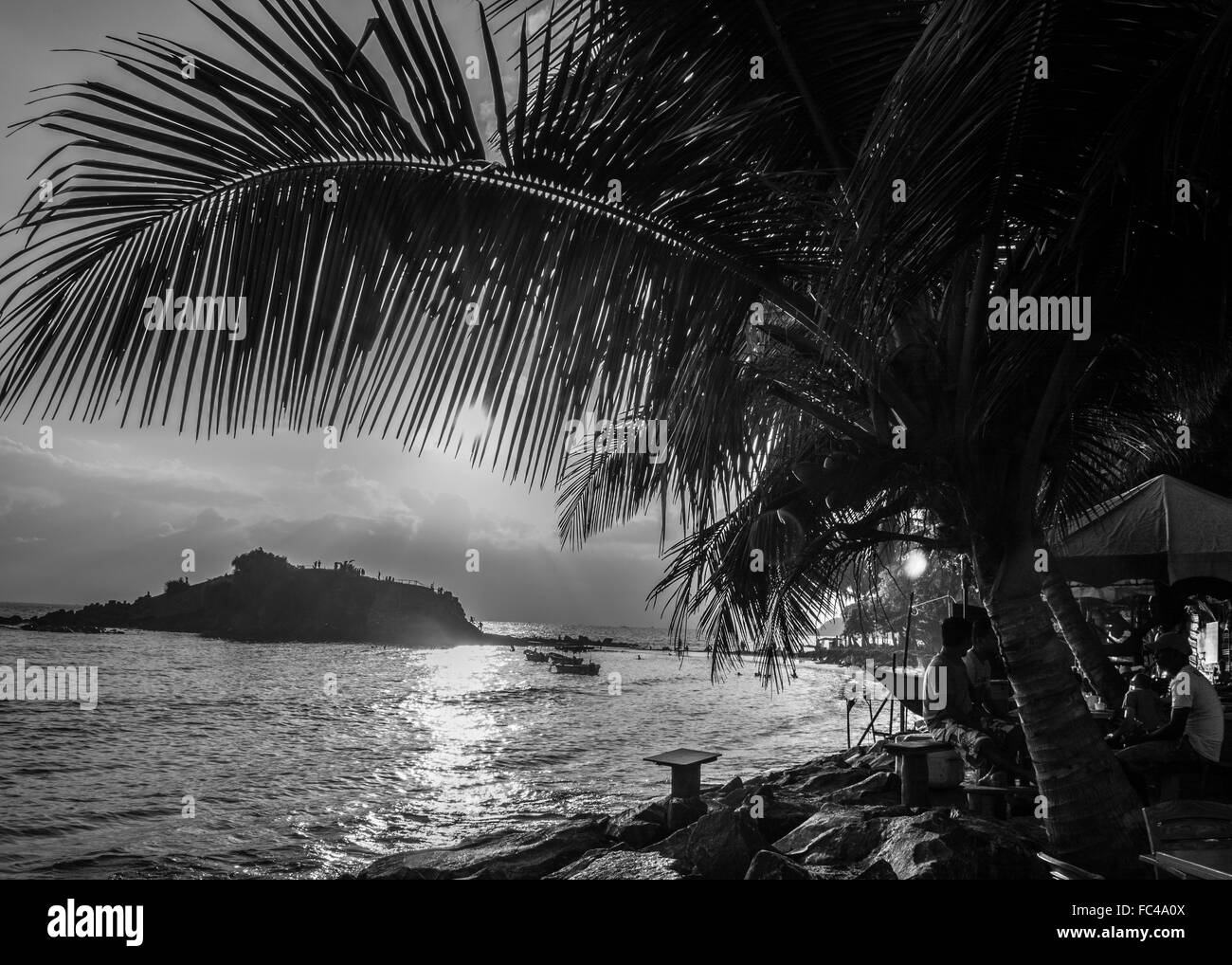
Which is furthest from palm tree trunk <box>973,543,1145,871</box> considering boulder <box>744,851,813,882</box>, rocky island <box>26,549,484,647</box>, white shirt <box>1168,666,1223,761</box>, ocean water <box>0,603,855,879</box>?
rocky island <box>26,549,484,647</box>

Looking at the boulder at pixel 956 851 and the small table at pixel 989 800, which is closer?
the boulder at pixel 956 851

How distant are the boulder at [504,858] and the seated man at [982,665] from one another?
424 cm

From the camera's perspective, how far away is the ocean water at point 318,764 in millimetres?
12305

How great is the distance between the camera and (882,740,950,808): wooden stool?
21.4 feet

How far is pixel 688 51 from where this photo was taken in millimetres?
2451

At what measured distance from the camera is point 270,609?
12269cm

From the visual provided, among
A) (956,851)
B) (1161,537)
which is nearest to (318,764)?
(956,851)

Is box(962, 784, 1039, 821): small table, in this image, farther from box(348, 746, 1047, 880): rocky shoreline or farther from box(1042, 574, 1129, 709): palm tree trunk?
box(1042, 574, 1129, 709): palm tree trunk
